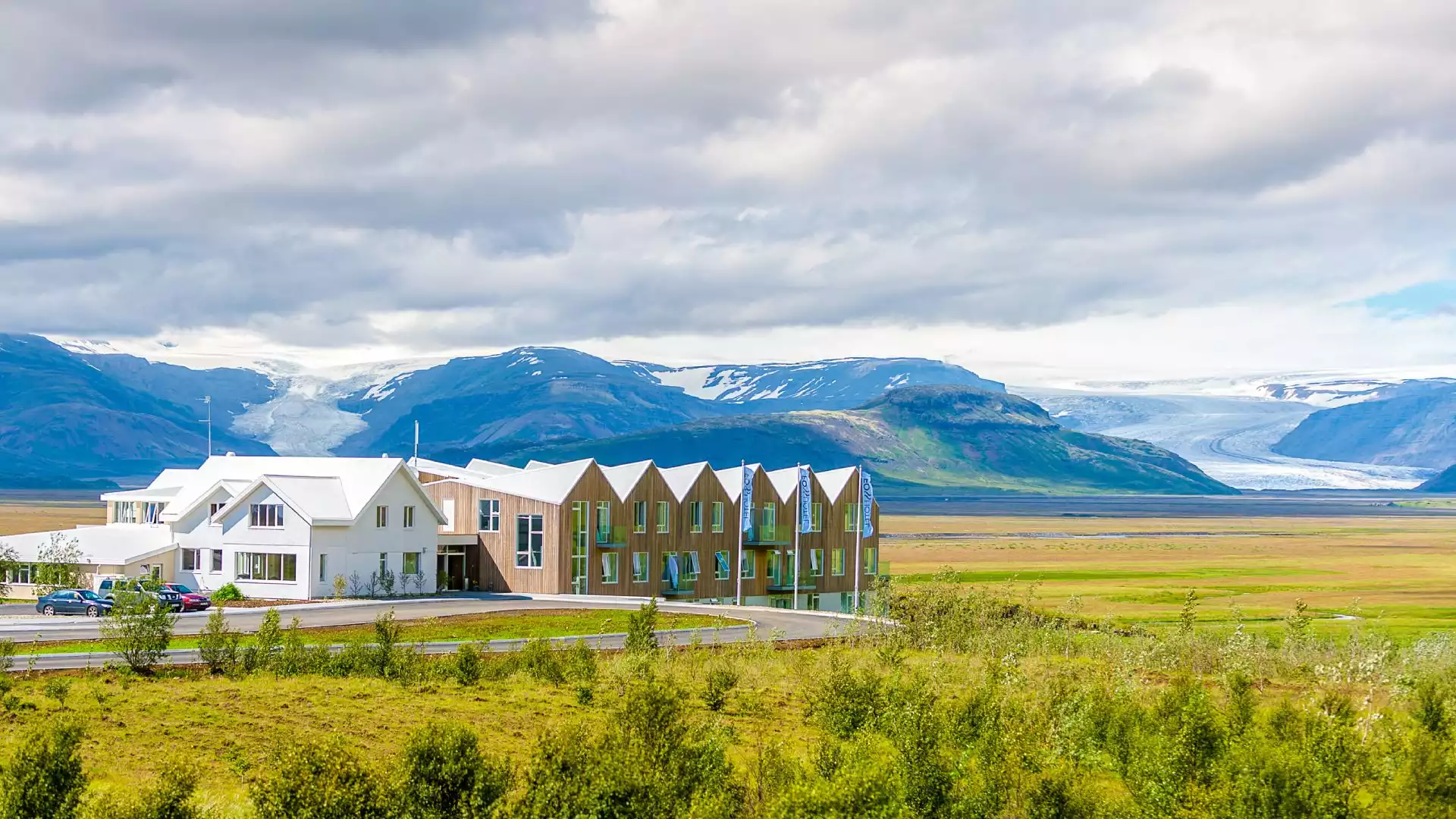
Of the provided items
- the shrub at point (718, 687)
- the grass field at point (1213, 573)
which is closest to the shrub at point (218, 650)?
the shrub at point (718, 687)

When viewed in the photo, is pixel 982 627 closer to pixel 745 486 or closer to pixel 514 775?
pixel 745 486

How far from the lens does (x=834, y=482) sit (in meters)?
100

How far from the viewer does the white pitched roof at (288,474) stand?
274ft

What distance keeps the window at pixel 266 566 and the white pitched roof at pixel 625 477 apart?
18.9 m

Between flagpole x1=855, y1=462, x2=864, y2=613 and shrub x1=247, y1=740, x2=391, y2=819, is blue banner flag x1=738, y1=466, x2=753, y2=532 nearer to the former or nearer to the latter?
flagpole x1=855, y1=462, x2=864, y2=613

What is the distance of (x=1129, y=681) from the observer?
42.5 m

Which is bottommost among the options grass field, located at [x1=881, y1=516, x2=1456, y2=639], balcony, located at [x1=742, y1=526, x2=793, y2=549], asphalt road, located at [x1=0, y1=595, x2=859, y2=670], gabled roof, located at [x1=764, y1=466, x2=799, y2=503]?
grass field, located at [x1=881, y1=516, x2=1456, y2=639]

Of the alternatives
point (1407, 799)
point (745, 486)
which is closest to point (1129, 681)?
point (1407, 799)

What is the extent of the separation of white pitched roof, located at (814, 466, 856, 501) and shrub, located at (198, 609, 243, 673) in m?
59.4

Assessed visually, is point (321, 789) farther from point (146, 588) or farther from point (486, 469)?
point (486, 469)

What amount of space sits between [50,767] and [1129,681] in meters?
30.6

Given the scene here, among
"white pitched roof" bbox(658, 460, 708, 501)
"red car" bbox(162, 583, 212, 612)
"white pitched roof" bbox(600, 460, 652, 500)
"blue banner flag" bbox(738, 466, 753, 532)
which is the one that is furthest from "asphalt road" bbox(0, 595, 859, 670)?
"white pitched roof" bbox(658, 460, 708, 501)

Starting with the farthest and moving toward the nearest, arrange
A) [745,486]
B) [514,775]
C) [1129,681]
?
[745,486] < [1129,681] < [514,775]

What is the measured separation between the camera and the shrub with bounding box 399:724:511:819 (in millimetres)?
22172
